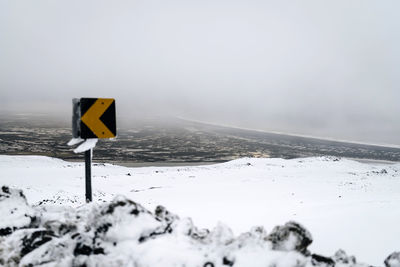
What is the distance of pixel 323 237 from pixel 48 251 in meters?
4.87

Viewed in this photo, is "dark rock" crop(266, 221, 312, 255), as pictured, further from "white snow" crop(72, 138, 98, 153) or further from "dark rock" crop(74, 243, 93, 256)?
"white snow" crop(72, 138, 98, 153)

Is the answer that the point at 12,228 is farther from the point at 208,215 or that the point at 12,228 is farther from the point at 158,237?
the point at 208,215

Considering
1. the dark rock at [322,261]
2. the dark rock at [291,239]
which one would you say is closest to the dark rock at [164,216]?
the dark rock at [291,239]

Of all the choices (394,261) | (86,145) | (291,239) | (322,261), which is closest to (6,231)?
(86,145)

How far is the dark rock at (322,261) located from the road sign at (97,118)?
382 centimetres

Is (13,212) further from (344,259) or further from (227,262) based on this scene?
(344,259)

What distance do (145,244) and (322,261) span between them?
237 cm

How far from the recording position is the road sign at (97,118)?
448cm

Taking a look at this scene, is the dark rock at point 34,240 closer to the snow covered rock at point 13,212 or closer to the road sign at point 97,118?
the snow covered rock at point 13,212

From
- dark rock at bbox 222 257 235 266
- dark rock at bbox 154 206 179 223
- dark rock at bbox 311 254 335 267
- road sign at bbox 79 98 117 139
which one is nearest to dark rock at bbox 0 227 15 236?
road sign at bbox 79 98 117 139

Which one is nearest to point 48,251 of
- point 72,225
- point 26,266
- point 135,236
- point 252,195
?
point 26,266

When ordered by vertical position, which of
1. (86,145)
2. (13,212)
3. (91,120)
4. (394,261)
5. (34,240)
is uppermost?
(91,120)

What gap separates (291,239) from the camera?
11.0 feet

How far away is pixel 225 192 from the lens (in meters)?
12.9
